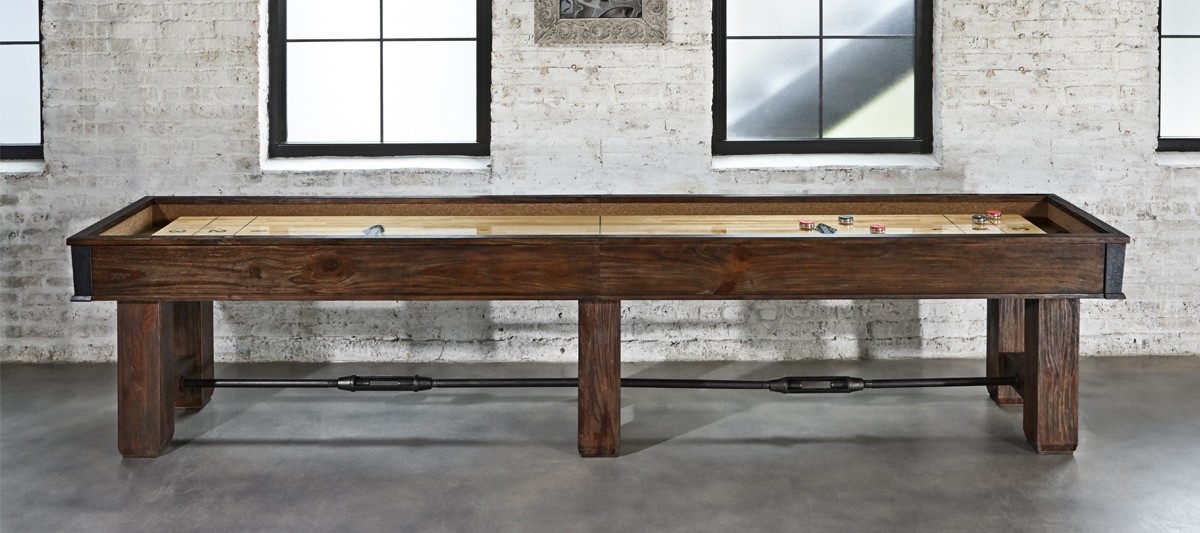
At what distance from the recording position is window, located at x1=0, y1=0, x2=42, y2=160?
18.6 feet

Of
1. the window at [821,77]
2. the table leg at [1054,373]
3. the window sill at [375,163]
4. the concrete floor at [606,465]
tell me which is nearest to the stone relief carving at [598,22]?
the window at [821,77]

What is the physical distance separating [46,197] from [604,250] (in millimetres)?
3064

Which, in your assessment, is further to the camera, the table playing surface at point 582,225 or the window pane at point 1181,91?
the window pane at point 1181,91

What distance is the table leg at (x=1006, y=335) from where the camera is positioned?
4.64 meters

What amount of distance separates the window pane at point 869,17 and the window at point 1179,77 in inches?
48.2

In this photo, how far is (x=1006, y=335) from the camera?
465cm

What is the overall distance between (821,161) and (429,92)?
1873mm

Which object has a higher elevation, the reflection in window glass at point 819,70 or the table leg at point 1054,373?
the reflection in window glass at point 819,70

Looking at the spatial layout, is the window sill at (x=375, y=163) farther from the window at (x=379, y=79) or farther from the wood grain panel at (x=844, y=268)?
the wood grain panel at (x=844, y=268)

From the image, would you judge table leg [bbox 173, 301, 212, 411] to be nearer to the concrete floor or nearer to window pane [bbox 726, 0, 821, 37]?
the concrete floor

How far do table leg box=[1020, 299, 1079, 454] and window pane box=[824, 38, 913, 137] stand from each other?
182 centimetres

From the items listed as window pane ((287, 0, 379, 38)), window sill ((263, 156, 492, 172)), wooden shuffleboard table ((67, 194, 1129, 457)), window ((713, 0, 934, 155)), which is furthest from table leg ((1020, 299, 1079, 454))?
window pane ((287, 0, 379, 38))

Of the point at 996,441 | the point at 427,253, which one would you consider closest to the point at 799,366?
the point at 996,441

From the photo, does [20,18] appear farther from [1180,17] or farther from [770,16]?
[1180,17]
